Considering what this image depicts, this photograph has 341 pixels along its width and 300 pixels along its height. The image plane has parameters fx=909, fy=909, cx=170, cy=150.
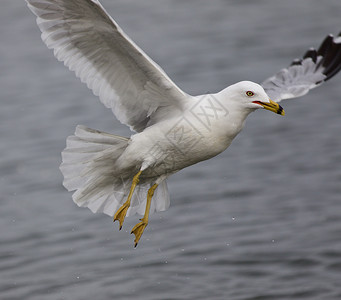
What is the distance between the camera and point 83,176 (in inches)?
334

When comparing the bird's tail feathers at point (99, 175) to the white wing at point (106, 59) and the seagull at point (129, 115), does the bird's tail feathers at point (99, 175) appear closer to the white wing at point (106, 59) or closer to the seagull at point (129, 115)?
the seagull at point (129, 115)

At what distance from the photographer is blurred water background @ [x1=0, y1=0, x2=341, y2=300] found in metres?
9.25

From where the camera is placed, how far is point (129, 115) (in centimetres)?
845

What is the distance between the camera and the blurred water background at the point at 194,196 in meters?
9.25

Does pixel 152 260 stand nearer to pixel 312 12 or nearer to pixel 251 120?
pixel 251 120

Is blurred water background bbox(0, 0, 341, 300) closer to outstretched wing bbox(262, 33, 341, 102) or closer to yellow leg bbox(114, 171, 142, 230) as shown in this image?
yellow leg bbox(114, 171, 142, 230)

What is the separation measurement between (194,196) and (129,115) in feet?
10.5

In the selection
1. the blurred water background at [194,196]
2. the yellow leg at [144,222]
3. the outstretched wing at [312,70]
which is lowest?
the blurred water background at [194,196]

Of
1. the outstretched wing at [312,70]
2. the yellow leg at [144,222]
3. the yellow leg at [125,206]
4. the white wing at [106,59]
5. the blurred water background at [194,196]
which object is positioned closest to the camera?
the white wing at [106,59]

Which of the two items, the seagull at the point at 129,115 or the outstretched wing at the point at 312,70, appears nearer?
the seagull at the point at 129,115

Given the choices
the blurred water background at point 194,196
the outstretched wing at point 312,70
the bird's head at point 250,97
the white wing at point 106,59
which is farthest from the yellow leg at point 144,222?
the outstretched wing at point 312,70

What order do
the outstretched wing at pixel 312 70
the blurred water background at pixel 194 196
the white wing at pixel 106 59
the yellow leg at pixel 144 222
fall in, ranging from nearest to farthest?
the white wing at pixel 106 59, the yellow leg at pixel 144 222, the blurred water background at pixel 194 196, the outstretched wing at pixel 312 70

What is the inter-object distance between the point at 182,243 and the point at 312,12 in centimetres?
1017

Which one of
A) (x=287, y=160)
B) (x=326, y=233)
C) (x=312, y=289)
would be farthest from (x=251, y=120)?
(x=312, y=289)
